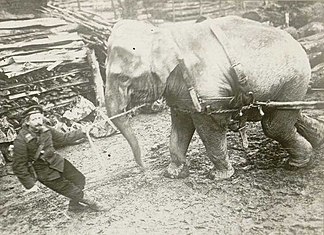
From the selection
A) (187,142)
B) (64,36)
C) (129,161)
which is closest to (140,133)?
(129,161)

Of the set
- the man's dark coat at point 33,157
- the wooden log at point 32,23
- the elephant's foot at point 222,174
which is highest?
the wooden log at point 32,23

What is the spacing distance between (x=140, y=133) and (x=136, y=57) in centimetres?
85

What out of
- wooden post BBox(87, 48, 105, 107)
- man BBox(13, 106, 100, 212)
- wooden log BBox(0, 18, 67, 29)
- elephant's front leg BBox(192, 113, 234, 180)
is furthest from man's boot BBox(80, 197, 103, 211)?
wooden log BBox(0, 18, 67, 29)

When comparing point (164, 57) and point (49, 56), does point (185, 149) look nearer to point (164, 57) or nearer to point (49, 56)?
point (164, 57)

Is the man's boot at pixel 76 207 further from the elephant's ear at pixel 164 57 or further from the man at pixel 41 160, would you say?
the elephant's ear at pixel 164 57

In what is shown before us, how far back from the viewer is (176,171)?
73.5 inches

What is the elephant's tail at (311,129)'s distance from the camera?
183cm

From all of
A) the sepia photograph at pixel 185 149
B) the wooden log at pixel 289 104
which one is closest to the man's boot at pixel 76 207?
the sepia photograph at pixel 185 149

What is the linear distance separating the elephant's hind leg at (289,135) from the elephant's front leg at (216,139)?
0.65ft

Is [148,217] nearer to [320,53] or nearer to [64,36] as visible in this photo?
[64,36]

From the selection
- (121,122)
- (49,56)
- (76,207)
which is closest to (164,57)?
(121,122)

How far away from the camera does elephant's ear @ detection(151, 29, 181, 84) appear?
1.56 m

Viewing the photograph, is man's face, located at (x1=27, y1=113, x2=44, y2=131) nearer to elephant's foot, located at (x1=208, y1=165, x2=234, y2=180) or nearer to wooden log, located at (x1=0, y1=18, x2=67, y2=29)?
elephant's foot, located at (x1=208, y1=165, x2=234, y2=180)

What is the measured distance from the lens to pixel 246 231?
1470mm
